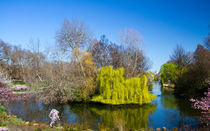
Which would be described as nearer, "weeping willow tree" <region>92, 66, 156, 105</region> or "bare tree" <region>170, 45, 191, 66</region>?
"weeping willow tree" <region>92, 66, 156, 105</region>

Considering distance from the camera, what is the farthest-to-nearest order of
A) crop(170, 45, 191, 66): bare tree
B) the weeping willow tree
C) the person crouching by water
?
crop(170, 45, 191, 66): bare tree → the weeping willow tree → the person crouching by water

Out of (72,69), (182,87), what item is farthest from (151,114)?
(182,87)

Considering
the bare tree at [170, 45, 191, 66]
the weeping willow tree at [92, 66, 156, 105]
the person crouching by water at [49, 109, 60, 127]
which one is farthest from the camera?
the bare tree at [170, 45, 191, 66]

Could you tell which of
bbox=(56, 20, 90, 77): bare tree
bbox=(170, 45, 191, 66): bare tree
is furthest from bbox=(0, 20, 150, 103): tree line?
bbox=(170, 45, 191, 66): bare tree

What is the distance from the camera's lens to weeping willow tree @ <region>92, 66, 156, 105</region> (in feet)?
48.8

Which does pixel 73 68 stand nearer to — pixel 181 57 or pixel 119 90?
pixel 119 90

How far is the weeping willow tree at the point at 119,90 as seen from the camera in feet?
48.8

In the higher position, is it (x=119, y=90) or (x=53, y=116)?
(x=119, y=90)

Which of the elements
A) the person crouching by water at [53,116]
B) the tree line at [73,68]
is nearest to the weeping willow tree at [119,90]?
the tree line at [73,68]

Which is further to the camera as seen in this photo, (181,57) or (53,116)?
(181,57)

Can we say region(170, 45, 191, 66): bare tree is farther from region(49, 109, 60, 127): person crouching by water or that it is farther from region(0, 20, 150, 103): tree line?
region(49, 109, 60, 127): person crouching by water

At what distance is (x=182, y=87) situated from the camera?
23391mm

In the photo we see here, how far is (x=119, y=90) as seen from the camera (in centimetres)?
1484

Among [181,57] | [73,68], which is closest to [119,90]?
[73,68]
